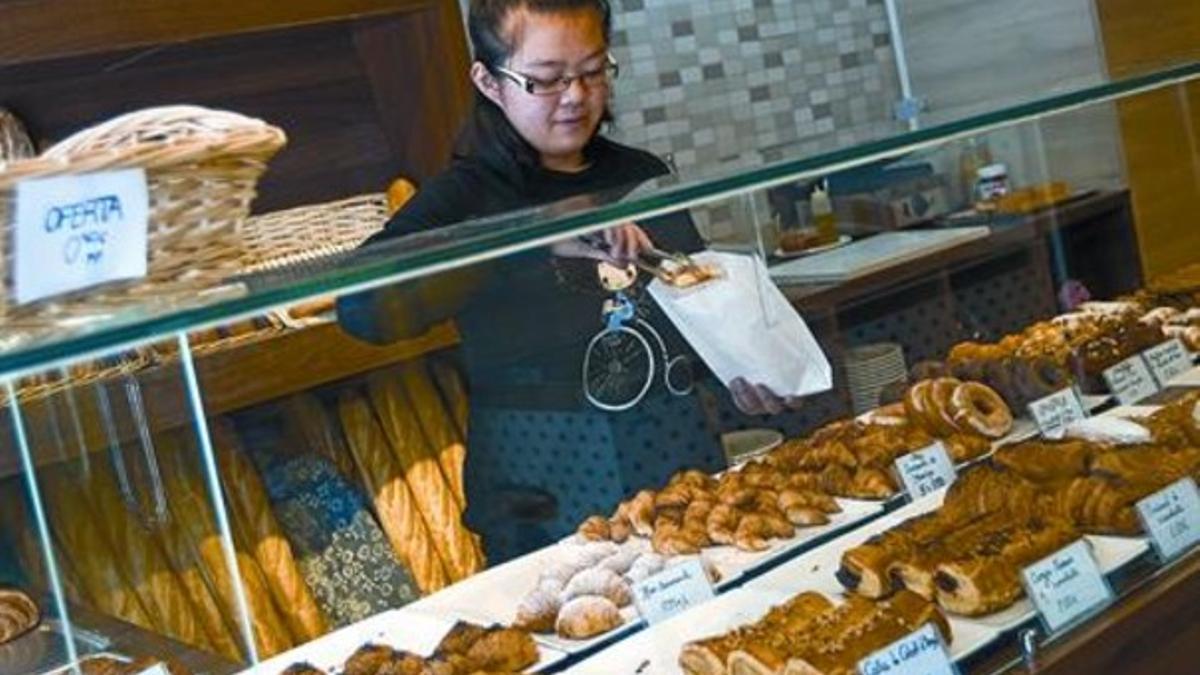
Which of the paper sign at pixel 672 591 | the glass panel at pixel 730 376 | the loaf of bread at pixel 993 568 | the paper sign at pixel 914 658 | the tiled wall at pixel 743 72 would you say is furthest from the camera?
the tiled wall at pixel 743 72

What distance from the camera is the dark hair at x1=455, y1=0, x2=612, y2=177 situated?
1.75 meters

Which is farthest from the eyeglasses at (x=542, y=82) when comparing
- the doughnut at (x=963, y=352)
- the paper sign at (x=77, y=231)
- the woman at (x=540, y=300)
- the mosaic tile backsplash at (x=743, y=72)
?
the mosaic tile backsplash at (x=743, y=72)

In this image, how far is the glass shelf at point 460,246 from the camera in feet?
2.66

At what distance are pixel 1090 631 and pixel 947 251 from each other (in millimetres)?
752

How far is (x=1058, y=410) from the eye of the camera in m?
1.52

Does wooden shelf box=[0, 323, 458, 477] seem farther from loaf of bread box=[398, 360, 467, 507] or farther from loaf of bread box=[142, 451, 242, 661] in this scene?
loaf of bread box=[142, 451, 242, 661]

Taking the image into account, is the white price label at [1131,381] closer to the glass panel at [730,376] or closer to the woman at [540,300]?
the glass panel at [730,376]

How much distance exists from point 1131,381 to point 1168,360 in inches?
2.7

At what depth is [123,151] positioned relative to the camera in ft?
2.81

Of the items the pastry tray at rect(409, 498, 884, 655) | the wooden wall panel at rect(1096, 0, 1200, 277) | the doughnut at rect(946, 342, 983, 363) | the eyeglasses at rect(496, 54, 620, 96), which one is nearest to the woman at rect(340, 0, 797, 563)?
the eyeglasses at rect(496, 54, 620, 96)

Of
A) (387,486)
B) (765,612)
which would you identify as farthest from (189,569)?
(765,612)

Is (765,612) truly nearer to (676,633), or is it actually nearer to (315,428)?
(676,633)

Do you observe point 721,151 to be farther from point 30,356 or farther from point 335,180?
point 30,356

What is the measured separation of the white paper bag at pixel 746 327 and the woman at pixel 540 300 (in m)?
0.02
